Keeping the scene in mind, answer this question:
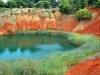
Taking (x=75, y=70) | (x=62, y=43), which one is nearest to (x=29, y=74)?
(x=75, y=70)

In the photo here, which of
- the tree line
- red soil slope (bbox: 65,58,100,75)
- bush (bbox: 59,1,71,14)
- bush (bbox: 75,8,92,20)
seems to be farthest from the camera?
the tree line

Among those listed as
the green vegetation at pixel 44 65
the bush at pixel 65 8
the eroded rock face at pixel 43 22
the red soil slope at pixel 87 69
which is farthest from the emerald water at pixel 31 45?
the red soil slope at pixel 87 69

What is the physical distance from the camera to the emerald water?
3628cm

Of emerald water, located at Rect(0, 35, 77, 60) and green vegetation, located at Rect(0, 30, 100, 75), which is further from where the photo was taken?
emerald water, located at Rect(0, 35, 77, 60)

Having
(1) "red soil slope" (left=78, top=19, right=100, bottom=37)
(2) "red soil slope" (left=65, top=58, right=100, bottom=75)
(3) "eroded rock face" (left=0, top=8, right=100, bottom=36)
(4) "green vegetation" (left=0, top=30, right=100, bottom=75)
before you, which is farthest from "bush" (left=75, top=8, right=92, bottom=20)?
(2) "red soil slope" (left=65, top=58, right=100, bottom=75)

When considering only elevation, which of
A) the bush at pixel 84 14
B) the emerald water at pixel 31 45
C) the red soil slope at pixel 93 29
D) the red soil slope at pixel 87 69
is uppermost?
the red soil slope at pixel 87 69

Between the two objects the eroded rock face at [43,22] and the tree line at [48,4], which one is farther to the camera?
the tree line at [48,4]

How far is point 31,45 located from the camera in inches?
1670

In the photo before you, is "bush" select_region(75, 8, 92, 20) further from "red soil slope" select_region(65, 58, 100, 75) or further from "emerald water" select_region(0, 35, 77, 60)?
"red soil slope" select_region(65, 58, 100, 75)

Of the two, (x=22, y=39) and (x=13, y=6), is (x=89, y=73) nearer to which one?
(x=22, y=39)

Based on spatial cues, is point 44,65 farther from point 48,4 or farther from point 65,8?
point 48,4

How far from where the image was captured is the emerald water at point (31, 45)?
36281 mm

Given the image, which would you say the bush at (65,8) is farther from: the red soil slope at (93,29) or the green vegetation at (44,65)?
the green vegetation at (44,65)

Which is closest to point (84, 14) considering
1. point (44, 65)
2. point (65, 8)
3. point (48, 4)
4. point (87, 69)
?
point (65, 8)
